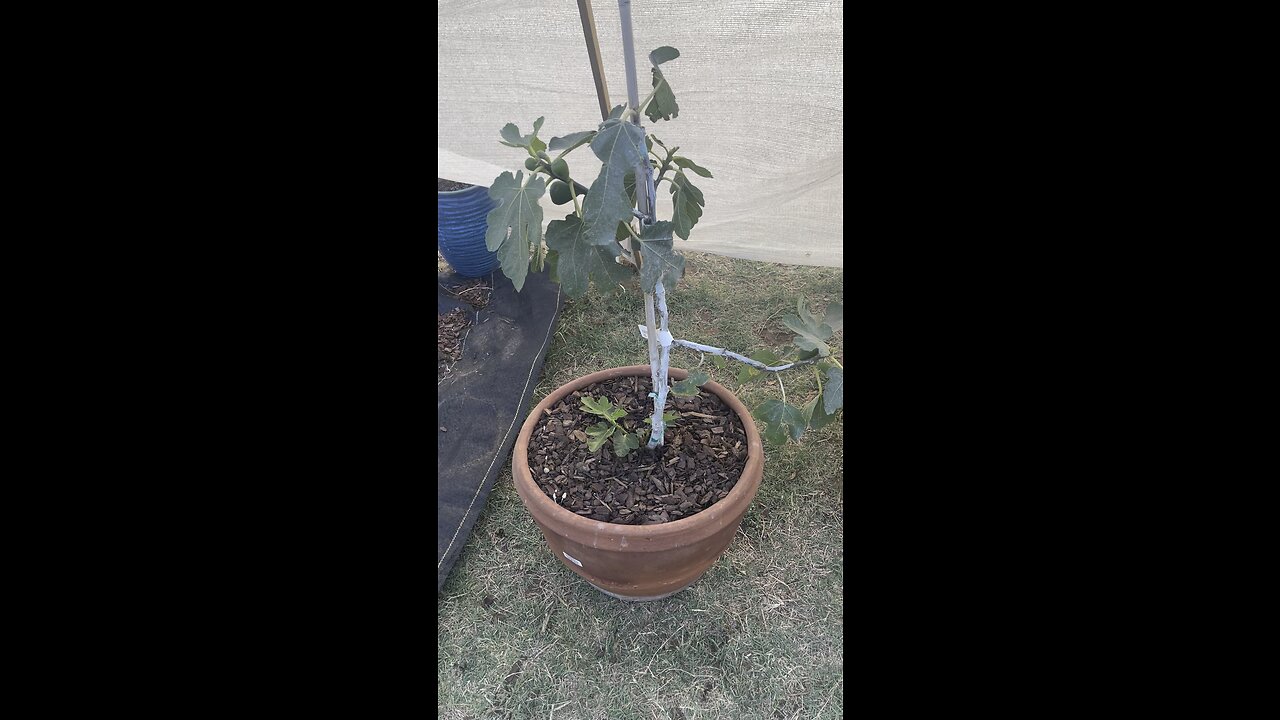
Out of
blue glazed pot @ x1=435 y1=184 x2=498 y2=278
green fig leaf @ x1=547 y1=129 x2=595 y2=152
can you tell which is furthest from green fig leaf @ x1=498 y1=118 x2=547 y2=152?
blue glazed pot @ x1=435 y1=184 x2=498 y2=278

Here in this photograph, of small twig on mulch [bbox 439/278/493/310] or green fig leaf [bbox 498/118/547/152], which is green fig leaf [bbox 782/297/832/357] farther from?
small twig on mulch [bbox 439/278/493/310]

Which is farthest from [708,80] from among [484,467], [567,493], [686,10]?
[484,467]

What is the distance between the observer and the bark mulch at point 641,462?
1616mm

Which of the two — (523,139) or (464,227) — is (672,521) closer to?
(523,139)

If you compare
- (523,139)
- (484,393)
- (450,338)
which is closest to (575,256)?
(523,139)

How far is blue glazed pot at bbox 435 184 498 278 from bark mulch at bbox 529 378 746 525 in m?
1.21

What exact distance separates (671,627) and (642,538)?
0.41 m

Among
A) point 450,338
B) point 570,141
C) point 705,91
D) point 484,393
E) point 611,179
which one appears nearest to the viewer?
point 611,179

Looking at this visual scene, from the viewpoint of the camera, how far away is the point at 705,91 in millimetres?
1956

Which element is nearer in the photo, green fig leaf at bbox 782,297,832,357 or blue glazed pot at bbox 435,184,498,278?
green fig leaf at bbox 782,297,832,357

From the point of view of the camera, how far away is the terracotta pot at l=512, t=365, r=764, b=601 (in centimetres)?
153

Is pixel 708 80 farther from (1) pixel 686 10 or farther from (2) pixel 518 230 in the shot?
(2) pixel 518 230

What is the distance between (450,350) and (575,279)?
1.54 m

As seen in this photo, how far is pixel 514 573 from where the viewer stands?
1.95 m
